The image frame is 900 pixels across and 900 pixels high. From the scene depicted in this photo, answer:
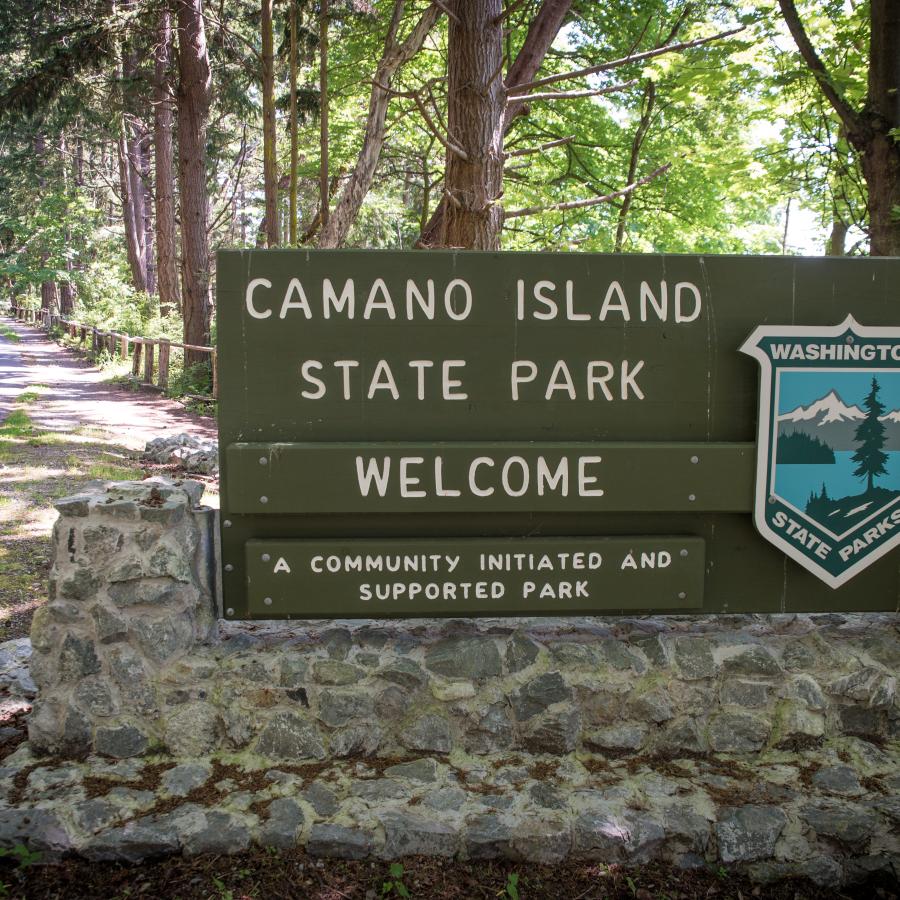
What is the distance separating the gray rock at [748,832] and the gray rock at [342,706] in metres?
1.40

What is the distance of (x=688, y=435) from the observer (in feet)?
11.3

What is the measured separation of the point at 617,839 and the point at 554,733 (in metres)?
0.52

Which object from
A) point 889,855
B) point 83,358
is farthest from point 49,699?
point 83,358

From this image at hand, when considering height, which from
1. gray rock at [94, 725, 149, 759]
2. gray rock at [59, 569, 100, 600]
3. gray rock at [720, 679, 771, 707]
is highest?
gray rock at [59, 569, 100, 600]

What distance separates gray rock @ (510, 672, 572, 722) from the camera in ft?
11.3

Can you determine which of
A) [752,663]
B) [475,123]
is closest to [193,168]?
[475,123]

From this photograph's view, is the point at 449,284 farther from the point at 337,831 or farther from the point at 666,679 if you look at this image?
the point at 337,831

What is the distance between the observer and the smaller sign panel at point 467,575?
3.39 m

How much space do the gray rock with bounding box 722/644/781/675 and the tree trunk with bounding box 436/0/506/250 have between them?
17.2 feet

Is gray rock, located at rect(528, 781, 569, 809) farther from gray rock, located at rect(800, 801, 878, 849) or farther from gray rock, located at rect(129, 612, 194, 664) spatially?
gray rock, located at rect(129, 612, 194, 664)

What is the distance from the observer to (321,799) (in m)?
3.19

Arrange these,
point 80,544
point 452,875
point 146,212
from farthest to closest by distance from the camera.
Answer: point 146,212, point 80,544, point 452,875

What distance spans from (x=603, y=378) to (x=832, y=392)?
0.91 m

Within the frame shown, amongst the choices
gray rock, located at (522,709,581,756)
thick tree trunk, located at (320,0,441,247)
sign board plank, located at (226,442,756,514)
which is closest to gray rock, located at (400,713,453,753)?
gray rock, located at (522,709,581,756)
